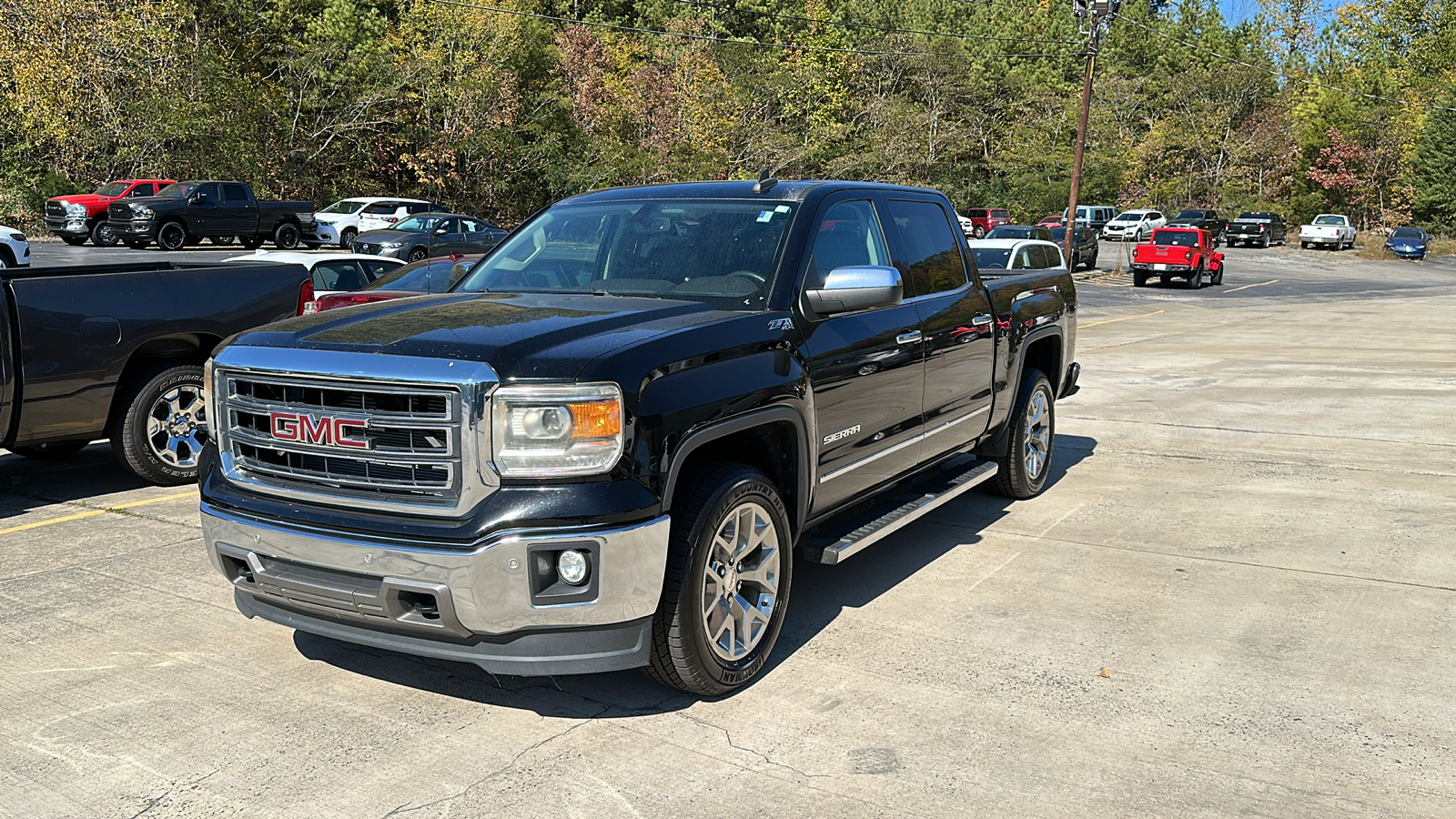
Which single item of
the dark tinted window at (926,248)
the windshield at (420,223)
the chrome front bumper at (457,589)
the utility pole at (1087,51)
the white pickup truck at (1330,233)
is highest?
the utility pole at (1087,51)

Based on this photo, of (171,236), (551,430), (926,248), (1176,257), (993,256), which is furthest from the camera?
(1176,257)

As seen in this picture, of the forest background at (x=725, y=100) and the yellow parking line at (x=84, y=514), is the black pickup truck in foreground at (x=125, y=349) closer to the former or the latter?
the yellow parking line at (x=84, y=514)

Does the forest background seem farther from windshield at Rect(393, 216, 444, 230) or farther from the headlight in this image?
the headlight

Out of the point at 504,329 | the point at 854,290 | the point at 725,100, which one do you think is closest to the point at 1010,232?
the point at 854,290

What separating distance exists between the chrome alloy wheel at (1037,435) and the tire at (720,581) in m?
3.24

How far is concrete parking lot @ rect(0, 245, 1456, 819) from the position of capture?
3691mm

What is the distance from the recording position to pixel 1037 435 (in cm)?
774

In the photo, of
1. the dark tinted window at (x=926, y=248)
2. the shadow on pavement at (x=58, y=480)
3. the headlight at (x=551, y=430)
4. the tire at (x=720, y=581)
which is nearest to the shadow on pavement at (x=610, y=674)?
the tire at (x=720, y=581)

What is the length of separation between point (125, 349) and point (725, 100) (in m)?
48.8

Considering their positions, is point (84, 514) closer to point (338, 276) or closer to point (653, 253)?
point (653, 253)

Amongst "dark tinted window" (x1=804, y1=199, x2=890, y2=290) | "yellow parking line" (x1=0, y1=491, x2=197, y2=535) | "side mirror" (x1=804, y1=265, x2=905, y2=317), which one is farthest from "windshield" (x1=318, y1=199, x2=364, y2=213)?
"side mirror" (x1=804, y1=265, x2=905, y2=317)

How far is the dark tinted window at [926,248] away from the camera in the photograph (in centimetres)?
600

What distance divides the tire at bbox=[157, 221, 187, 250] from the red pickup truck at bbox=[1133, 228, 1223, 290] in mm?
26030

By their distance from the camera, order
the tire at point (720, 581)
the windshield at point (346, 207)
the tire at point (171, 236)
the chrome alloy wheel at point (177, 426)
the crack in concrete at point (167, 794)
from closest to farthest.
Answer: the crack in concrete at point (167, 794), the tire at point (720, 581), the chrome alloy wheel at point (177, 426), the tire at point (171, 236), the windshield at point (346, 207)
